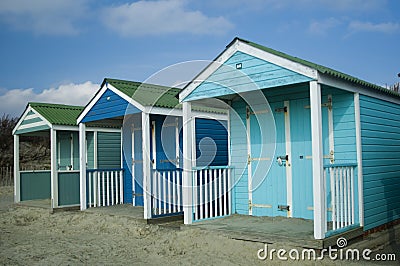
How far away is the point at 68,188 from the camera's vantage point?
1143 cm

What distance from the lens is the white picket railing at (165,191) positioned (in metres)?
8.80

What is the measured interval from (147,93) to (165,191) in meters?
2.25

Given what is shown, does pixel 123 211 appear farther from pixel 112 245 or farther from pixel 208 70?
pixel 208 70

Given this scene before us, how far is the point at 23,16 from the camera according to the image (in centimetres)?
1238

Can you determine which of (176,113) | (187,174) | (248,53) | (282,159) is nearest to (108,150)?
(176,113)

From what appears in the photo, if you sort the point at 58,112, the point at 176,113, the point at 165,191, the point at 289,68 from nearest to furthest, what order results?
the point at 289,68
the point at 165,191
the point at 176,113
the point at 58,112

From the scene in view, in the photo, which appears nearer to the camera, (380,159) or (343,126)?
(343,126)

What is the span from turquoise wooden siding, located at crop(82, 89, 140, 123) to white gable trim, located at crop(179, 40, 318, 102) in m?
1.76

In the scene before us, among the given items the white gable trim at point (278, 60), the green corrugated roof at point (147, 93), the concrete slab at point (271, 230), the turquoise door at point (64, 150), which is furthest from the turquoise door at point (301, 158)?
the turquoise door at point (64, 150)

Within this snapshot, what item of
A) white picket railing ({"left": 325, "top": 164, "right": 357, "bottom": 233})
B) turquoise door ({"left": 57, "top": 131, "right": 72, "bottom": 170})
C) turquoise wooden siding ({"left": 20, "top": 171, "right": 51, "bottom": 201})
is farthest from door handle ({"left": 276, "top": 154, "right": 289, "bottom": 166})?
turquoise wooden siding ({"left": 20, "top": 171, "right": 51, "bottom": 201})

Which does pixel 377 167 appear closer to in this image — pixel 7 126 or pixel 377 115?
pixel 377 115

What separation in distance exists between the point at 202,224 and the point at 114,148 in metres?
6.14

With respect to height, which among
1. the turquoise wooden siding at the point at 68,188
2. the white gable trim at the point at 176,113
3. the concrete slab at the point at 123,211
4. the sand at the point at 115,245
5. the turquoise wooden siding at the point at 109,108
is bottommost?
the sand at the point at 115,245

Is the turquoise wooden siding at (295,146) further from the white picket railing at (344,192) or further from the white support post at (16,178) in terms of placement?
the white support post at (16,178)
